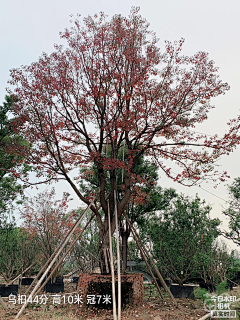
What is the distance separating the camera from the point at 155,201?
7965mm

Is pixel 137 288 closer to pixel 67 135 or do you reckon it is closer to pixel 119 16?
pixel 67 135

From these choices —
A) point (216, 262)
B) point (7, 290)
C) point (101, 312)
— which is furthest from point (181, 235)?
point (7, 290)

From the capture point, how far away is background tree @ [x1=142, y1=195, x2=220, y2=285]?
6725mm

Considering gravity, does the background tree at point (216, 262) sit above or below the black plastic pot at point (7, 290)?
above

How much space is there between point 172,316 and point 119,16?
5.43 meters

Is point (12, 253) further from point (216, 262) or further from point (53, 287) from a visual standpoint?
point (216, 262)

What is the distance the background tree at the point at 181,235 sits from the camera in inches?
265

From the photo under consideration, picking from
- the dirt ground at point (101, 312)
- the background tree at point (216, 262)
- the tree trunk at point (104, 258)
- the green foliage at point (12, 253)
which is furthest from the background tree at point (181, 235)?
the green foliage at point (12, 253)

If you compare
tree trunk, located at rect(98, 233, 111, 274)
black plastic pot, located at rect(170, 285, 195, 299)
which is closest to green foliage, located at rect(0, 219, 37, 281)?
tree trunk, located at rect(98, 233, 111, 274)

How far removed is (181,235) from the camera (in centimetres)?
717

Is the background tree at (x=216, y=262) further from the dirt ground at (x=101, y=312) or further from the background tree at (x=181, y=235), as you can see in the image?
the dirt ground at (x=101, y=312)

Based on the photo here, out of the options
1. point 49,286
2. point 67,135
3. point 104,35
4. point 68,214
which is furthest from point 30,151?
point 68,214

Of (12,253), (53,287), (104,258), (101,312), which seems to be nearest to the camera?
(101,312)

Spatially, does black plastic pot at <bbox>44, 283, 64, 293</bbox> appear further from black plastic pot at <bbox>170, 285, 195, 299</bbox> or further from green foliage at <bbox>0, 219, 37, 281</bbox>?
black plastic pot at <bbox>170, 285, 195, 299</bbox>
